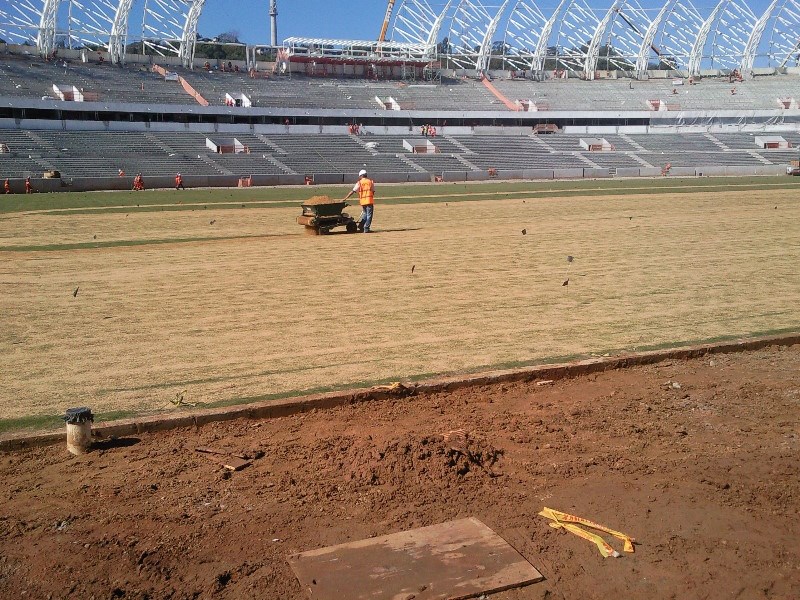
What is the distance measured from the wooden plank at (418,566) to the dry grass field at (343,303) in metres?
2.80

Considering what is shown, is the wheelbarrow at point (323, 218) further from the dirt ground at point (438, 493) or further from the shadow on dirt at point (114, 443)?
the shadow on dirt at point (114, 443)

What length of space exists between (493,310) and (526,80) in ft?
279

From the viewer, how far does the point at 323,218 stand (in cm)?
2064

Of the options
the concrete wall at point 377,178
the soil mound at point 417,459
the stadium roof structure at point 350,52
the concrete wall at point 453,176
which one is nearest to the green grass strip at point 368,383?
the soil mound at point 417,459

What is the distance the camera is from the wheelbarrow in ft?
67.7

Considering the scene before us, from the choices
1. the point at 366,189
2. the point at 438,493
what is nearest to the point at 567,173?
the point at 366,189

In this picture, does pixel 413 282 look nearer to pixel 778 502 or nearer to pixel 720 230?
pixel 778 502

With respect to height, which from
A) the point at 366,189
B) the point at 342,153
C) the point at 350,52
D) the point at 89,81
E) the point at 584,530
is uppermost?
the point at 350,52

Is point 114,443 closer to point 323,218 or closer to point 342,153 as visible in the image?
point 323,218

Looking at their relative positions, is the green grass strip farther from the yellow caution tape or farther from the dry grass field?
the yellow caution tape

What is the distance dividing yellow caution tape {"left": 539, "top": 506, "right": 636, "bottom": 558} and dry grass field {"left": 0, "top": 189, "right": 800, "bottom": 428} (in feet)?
9.88

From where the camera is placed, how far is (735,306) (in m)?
10.9

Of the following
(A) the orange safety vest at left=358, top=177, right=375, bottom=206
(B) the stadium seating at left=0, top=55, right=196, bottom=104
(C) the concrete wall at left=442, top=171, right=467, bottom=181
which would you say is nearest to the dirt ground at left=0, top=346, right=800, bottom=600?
(A) the orange safety vest at left=358, top=177, right=375, bottom=206

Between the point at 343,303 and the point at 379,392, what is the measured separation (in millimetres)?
4432
